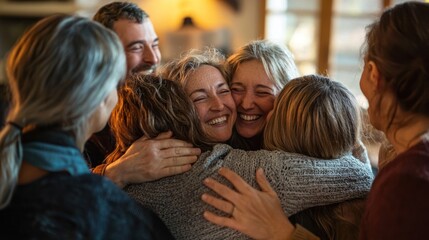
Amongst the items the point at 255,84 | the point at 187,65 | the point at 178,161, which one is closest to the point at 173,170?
the point at 178,161

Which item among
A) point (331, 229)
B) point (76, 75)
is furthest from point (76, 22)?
point (331, 229)

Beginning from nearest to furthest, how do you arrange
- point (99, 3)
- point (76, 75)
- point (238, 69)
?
point (76, 75), point (238, 69), point (99, 3)

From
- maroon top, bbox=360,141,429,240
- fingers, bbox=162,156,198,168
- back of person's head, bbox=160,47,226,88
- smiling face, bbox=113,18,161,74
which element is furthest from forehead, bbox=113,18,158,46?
maroon top, bbox=360,141,429,240

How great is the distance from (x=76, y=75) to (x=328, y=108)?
71cm

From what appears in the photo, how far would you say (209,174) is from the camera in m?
1.37

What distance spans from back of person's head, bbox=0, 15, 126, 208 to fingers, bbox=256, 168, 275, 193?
48cm

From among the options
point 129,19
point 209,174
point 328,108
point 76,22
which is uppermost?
point 76,22

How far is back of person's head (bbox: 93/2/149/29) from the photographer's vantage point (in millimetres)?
2137

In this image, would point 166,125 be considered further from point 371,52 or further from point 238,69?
point 371,52

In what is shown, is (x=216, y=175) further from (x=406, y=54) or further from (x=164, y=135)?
(x=406, y=54)

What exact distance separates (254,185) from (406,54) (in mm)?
517

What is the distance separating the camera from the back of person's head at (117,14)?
2137mm

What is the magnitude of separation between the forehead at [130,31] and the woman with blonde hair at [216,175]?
71cm

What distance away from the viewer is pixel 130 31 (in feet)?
7.05
